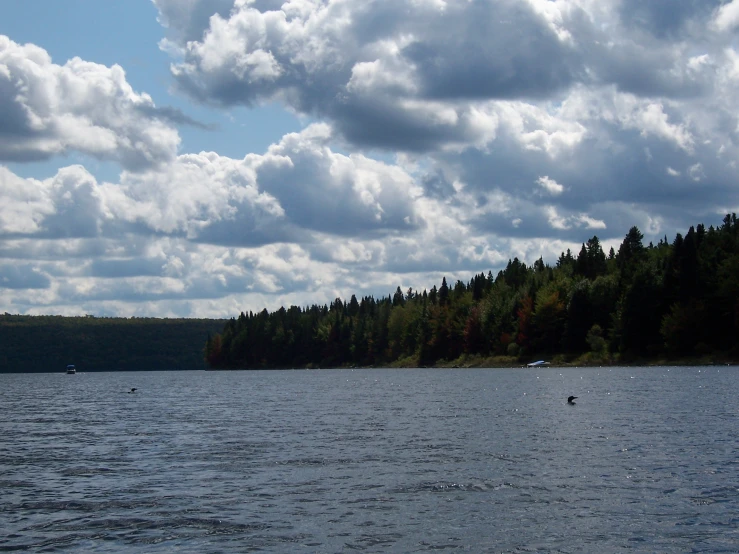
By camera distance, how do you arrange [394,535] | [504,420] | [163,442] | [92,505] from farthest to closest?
[504,420] < [163,442] < [92,505] < [394,535]

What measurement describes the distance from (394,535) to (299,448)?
69.6 ft

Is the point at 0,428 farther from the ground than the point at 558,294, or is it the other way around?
the point at 558,294

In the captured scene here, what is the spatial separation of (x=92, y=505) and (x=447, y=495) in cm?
1340

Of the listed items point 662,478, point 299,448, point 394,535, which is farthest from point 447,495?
point 299,448

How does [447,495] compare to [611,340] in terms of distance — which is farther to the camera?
[611,340]

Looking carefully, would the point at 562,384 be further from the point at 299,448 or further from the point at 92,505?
the point at 92,505

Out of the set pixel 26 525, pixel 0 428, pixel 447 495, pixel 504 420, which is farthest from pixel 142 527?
pixel 0 428

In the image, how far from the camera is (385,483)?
35000 mm

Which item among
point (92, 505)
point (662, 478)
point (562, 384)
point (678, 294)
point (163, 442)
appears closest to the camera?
point (92, 505)

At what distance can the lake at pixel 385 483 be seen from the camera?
26.2m

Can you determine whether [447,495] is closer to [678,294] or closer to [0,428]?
[0,428]

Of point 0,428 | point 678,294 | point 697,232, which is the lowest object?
point 0,428

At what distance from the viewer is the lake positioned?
26219 millimetres

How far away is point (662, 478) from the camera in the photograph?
34594 mm
